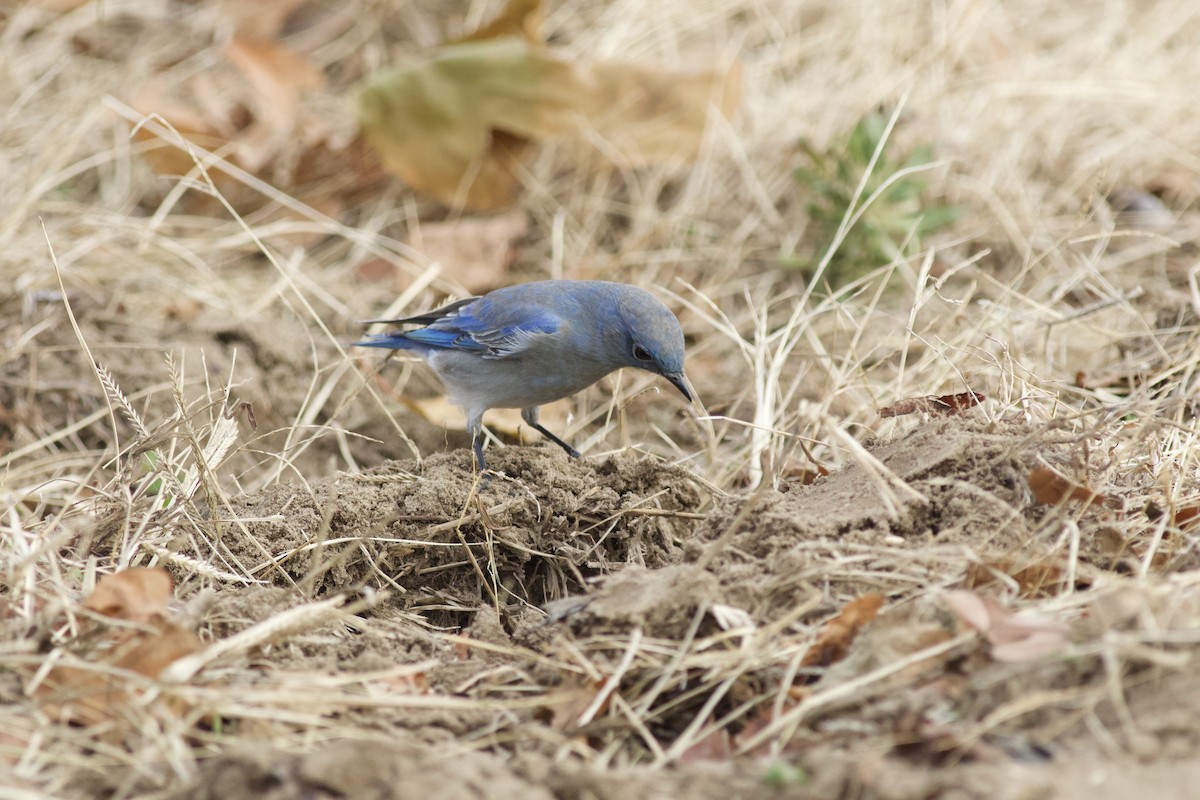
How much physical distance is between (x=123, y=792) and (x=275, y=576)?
45.5 inches

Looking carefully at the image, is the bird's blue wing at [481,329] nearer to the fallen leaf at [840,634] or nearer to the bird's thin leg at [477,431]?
the bird's thin leg at [477,431]

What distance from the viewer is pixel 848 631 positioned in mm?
2617

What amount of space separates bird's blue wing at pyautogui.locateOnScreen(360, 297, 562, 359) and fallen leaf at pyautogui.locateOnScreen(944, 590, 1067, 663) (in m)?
2.36

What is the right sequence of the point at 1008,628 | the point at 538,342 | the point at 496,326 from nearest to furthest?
the point at 1008,628 < the point at 538,342 < the point at 496,326

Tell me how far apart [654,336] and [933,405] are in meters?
1.01

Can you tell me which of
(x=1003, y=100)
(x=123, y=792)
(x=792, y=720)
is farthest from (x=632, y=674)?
(x=1003, y=100)

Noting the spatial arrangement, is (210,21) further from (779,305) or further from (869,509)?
(869,509)

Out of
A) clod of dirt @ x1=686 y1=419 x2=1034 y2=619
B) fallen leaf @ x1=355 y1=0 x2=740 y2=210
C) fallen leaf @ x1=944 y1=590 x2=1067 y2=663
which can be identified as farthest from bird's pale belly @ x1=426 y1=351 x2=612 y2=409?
fallen leaf @ x1=944 y1=590 x2=1067 y2=663

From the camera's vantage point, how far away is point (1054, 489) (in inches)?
116

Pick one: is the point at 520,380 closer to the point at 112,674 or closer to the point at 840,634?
the point at 840,634

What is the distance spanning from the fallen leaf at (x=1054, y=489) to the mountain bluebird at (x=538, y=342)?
1.40 metres

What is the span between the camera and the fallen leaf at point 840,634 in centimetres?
261

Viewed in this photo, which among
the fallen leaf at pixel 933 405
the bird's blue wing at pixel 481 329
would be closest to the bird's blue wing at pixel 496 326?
the bird's blue wing at pixel 481 329

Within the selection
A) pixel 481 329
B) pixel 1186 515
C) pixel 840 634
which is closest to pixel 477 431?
pixel 481 329
